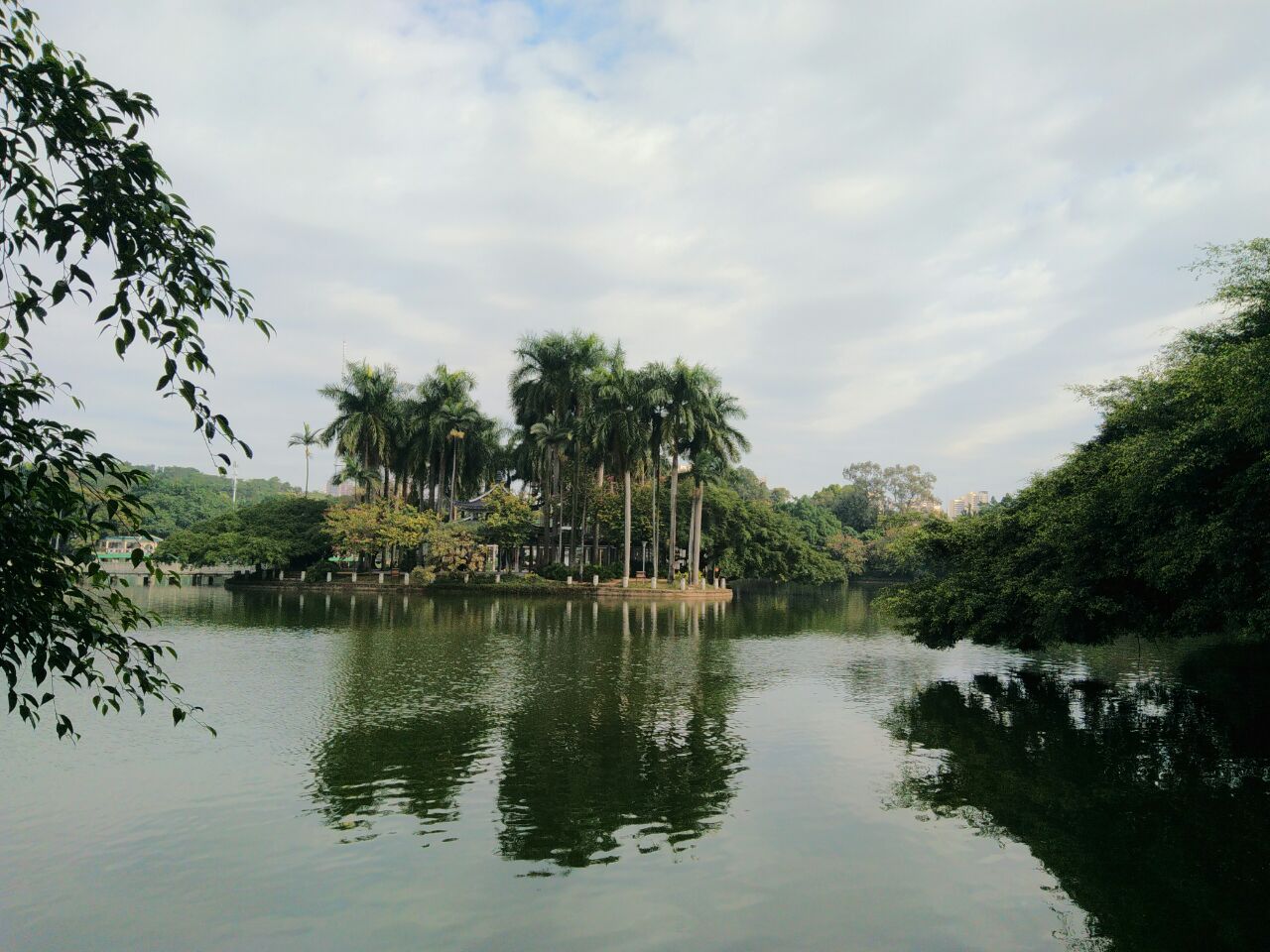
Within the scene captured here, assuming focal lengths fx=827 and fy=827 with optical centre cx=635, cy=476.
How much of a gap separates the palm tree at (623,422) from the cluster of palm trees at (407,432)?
12.0 meters

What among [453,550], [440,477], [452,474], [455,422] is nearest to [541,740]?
[453,550]

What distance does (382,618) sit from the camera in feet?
122

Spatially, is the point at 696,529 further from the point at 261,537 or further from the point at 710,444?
the point at 261,537

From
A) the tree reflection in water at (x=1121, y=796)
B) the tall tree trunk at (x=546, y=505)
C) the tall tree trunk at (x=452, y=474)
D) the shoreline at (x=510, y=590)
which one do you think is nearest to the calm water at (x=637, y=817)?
the tree reflection in water at (x=1121, y=796)

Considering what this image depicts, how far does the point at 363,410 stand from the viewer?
60.7 metres

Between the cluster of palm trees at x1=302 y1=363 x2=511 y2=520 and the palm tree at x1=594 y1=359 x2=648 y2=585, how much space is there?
12.0 m

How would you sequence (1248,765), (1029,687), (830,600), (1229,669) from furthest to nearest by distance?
1. (830,600)
2. (1229,669)
3. (1029,687)
4. (1248,765)

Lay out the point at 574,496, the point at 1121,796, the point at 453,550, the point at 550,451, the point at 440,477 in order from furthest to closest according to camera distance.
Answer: the point at 440,477 → the point at 574,496 → the point at 550,451 → the point at 453,550 → the point at 1121,796

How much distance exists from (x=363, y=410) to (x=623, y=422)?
788 inches

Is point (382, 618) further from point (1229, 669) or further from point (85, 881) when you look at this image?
point (1229, 669)

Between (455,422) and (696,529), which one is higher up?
(455,422)

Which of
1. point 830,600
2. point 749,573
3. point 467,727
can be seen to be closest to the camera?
point 467,727

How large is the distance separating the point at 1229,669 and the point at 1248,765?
13017 millimetres

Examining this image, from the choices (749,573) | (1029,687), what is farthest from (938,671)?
(749,573)
